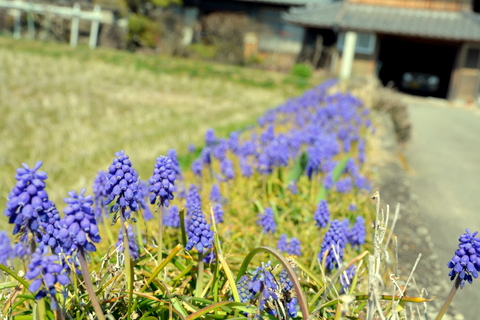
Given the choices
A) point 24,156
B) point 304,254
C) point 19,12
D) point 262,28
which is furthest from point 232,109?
point 19,12

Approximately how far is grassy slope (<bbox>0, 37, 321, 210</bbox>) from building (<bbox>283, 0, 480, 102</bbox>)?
3849 mm

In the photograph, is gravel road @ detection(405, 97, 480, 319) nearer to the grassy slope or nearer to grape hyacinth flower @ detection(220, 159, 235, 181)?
grape hyacinth flower @ detection(220, 159, 235, 181)

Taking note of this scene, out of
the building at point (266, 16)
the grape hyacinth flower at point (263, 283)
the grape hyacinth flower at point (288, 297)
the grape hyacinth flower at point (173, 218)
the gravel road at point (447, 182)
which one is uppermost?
the building at point (266, 16)

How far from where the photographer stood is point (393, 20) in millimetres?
18781

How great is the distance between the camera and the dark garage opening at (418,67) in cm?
2261

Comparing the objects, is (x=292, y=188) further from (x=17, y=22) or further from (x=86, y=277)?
(x=17, y=22)

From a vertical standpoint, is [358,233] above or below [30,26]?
above

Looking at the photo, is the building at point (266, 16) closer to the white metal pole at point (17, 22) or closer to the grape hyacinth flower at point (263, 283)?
the white metal pole at point (17, 22)

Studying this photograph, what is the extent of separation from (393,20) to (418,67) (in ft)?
20.8

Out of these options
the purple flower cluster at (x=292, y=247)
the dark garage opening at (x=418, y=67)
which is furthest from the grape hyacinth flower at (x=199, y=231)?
the dark garage opening at (x=418, y=67)

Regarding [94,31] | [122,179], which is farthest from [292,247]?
[94,31]

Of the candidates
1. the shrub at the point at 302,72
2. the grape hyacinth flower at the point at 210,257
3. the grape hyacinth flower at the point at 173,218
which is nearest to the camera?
the grape hyacinth flower at the point at 210,257

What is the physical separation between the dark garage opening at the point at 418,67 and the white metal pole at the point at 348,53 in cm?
349

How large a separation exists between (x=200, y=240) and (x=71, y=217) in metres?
0.56
